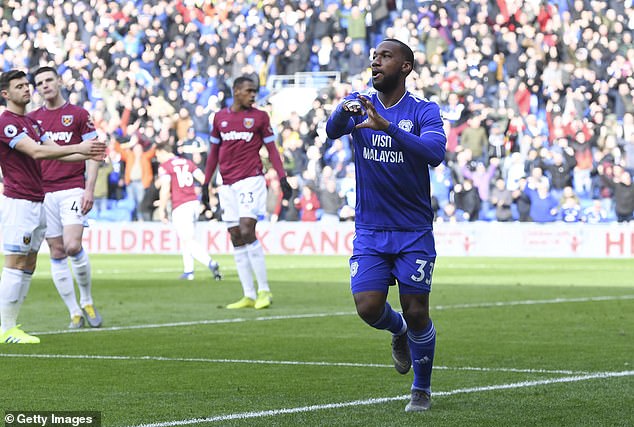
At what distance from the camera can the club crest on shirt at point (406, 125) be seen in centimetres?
807

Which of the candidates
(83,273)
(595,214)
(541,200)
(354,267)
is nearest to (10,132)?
(83,273)

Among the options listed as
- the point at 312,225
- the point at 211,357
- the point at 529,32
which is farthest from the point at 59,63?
the point at 211,357

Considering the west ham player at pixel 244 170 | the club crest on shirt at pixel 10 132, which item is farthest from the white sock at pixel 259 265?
the club crest on shirt at pixel 10 132

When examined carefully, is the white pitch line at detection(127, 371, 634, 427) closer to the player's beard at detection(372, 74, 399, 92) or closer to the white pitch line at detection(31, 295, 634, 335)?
the player's beard at detection(372, 74, 399, 92)

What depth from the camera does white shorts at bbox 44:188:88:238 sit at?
43.9ft

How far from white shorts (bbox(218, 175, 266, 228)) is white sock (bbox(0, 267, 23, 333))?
417cm

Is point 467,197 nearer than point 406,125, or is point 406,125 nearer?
point 406,125

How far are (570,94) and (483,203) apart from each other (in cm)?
313

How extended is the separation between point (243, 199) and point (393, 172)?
803 cm

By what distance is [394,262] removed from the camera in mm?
8203

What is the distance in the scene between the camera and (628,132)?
2931cm

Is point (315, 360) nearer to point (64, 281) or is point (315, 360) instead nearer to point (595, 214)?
point (64, 281)

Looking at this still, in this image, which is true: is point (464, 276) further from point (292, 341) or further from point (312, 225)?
point (292, 341)

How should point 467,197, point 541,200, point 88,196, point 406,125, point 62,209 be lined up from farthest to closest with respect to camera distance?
1. point 467,197
2. point 541,200
3. point 62,209
4. point 88,196
5. point 406,125
